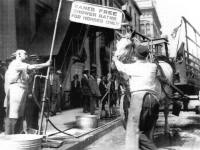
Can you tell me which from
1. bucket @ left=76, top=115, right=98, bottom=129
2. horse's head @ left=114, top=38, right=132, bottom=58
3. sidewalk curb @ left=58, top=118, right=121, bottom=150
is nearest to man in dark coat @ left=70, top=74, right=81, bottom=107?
sidewalk curb @ left=58, top=118, right=121, bottom=150

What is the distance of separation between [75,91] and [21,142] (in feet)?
44.2

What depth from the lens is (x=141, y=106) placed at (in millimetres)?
5277

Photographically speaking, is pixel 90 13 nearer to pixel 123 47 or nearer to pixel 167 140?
pixel 123 47

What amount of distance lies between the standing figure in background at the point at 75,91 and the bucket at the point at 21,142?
12906 mm

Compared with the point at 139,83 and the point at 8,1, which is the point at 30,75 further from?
the point at 8,1

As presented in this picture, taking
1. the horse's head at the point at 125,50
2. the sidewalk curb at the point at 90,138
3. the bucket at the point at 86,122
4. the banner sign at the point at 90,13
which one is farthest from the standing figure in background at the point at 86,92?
the horse's head at the point at 125,50

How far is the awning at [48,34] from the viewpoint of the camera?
15.0m

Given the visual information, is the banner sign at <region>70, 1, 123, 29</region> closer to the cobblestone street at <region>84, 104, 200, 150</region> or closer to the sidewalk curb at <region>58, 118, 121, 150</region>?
the sidewalk curb at <region>58, 118, 121, 150</region>

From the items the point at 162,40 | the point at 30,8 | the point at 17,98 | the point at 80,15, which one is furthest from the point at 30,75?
→ the point at 30,8

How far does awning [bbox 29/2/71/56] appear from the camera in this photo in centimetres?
1497

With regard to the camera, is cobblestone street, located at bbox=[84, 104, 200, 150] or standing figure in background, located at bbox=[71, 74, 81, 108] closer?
cobblestone street, located at bbox=[84, 104, 200, 150]

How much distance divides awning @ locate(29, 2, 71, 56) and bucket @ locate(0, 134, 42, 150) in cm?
937

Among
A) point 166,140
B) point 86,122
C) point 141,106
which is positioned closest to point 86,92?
point 86,122

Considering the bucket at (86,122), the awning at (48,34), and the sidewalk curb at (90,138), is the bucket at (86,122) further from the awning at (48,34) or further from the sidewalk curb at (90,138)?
the awning at (48,34)
